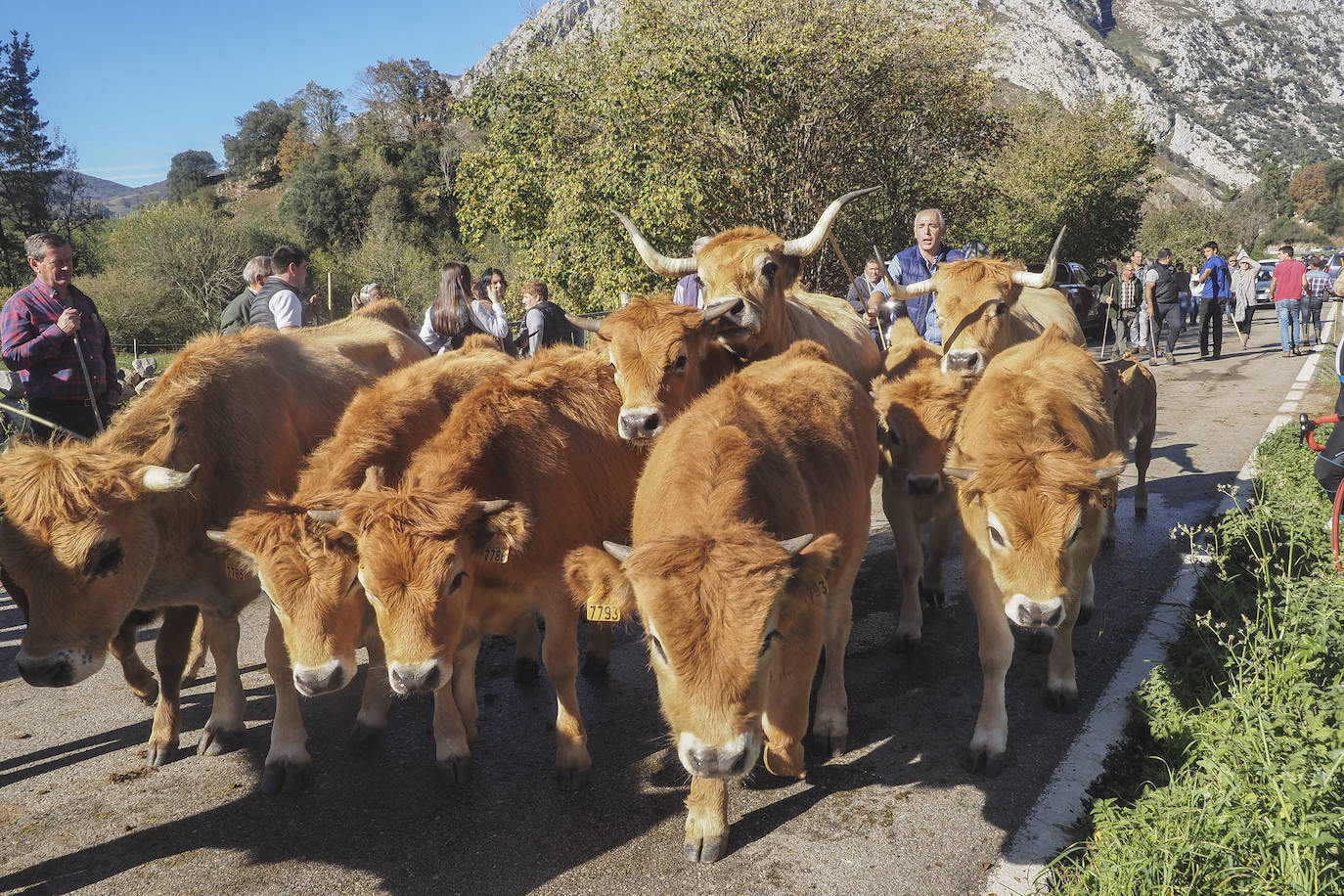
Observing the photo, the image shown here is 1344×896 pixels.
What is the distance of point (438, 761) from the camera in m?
4.21

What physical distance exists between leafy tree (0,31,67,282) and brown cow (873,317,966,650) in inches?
1623

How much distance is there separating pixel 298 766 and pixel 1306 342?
75.5 ft

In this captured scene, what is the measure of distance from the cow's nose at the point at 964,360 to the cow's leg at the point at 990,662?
2.15 metres

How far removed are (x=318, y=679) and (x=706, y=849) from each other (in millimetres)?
1783

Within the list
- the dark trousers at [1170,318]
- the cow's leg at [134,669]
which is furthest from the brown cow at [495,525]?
the dark trousers at [1170,318]

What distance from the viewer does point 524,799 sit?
398 centimetres

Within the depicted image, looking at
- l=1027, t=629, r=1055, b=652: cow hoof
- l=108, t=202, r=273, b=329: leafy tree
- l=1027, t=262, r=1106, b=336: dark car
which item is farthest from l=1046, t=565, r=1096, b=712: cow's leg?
l=108, t=202, r=273, b=329: leafy tree

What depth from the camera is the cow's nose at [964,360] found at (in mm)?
6066

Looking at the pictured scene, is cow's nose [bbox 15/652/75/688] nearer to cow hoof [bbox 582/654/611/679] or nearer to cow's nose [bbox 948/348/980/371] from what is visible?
cow hoof [bbox 582/654/611/679]

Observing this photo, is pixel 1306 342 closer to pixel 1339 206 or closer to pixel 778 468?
pixel 778 468

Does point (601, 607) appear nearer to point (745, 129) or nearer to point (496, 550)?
point (496, 550)

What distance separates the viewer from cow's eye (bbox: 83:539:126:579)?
396 centimetres

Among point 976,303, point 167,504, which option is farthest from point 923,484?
point 167,504

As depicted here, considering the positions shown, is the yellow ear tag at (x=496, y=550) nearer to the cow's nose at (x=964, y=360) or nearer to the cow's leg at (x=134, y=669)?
the cow's leg at (x=134, y=669)
